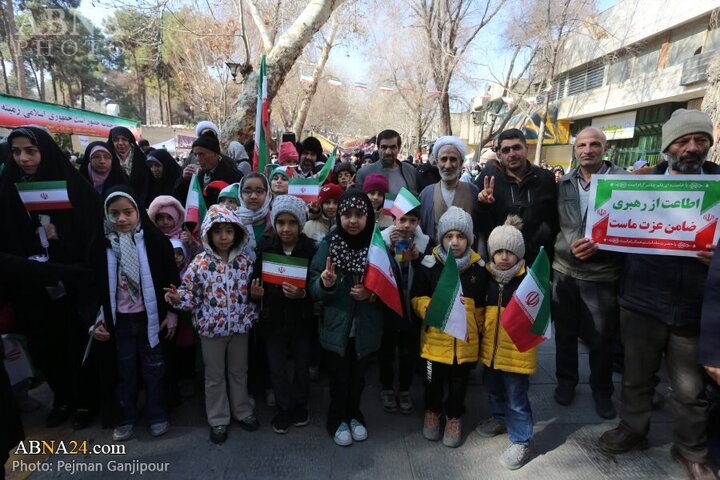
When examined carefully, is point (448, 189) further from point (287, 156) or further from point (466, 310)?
point (287, 156)

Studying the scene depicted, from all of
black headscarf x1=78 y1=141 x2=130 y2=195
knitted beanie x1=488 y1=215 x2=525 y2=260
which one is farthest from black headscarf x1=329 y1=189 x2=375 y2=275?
black headscarf x1=78 y1=141 x2=130 y2=195

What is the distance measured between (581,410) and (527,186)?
191 cm

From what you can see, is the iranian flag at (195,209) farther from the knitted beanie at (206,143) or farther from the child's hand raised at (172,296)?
the child's hand raised at (172,296)

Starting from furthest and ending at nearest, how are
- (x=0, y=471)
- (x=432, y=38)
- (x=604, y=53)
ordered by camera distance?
(x=604, y=53) → (x=432, y=38) → (x=0, y=471)

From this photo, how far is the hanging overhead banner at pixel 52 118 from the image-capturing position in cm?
1512

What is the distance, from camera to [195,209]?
3.72 meters

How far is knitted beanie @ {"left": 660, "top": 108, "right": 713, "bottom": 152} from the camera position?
2.45 metres

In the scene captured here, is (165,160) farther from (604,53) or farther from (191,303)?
(604,53)

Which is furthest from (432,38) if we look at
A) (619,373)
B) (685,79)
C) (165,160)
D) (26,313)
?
(26,313)

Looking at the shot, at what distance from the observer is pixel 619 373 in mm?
3979

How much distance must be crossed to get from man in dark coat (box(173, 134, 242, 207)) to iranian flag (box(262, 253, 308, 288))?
180cm

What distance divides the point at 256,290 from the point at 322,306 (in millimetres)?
489

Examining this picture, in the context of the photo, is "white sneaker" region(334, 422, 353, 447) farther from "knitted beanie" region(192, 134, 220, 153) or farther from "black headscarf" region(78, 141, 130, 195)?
"knitted beanie" region(192, 134, 220, 153)

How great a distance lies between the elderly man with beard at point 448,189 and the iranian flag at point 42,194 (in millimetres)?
2893
